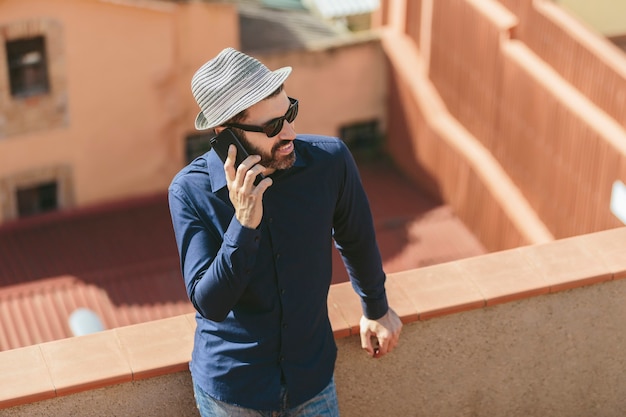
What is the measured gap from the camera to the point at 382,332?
6020 mm

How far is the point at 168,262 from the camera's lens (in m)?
18.8

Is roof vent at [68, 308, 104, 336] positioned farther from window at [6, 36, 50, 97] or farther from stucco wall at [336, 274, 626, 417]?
stucco wall at [336, 274, 626, 417]

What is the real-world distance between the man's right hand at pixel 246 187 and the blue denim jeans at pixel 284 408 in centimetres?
94

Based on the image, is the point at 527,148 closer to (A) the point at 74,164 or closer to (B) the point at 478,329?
(A) the point at 74,164

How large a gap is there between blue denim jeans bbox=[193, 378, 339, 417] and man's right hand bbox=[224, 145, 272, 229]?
941mm

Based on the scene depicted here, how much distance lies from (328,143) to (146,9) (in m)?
15.4

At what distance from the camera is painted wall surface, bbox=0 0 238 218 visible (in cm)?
2019

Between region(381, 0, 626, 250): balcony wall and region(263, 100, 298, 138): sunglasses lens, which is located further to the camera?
region(381, 0, 626, 250): balcony wall

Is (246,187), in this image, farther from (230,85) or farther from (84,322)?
(84,322)

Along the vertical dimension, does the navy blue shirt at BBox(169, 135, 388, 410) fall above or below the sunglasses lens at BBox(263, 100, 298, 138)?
below

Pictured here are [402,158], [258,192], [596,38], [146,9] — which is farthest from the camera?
[402,158]

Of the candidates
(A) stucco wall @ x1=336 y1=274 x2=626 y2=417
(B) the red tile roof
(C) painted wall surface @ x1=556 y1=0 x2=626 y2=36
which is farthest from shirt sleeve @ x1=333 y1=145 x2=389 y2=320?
(C) painted wall surface @ x1=556 y1=0 x2=626 y2=36

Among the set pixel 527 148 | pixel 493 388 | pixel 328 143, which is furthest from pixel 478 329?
pixel 527 148

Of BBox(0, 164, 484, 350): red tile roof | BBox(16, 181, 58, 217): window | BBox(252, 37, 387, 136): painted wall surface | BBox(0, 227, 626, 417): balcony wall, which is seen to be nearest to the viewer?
BBox(0, 227, 626, 417): balcony wall
